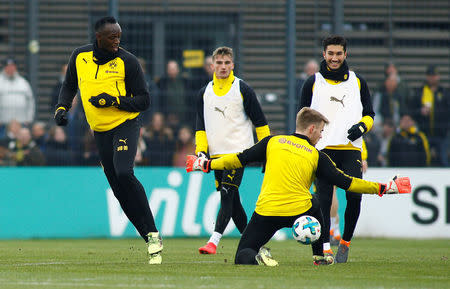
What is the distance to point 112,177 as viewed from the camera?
8.38 meters

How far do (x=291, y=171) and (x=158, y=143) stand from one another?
6.57m

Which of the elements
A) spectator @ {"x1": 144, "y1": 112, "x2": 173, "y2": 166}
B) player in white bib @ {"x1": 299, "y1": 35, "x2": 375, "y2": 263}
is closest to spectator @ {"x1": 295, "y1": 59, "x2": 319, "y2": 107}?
spectator @ {"x1": 144, "y1": 112, "x2": 173, "y2": 166}

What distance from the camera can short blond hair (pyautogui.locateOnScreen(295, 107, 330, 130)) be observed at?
25.4ft

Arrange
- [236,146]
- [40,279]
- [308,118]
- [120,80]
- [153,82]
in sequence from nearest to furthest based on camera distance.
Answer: [40,279] → [308,118] → [120,80] → [236,146] → [153,82]

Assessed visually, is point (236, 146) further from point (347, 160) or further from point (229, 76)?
point (347, 160)

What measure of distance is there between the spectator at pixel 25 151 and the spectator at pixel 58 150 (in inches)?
5.3

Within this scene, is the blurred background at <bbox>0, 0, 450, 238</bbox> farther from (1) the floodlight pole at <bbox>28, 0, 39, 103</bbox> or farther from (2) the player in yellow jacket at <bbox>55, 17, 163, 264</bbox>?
(2) the player in yellow jacket at <bbox>55, 17, 163, 264</bbox>

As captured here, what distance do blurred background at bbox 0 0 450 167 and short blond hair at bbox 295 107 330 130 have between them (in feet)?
20.7

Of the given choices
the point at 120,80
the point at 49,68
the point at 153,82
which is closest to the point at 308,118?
the point at 120,80

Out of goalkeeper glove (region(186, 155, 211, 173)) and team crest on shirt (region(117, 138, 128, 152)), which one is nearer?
goalkeeper glove (region(186, 155, 211, 173))

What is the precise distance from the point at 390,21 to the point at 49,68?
539 centimetres

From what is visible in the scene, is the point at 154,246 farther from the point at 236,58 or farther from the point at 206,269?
the point at 236,58

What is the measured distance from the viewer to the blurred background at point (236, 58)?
14023 mm

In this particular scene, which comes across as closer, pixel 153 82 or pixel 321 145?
pixel 321 145
